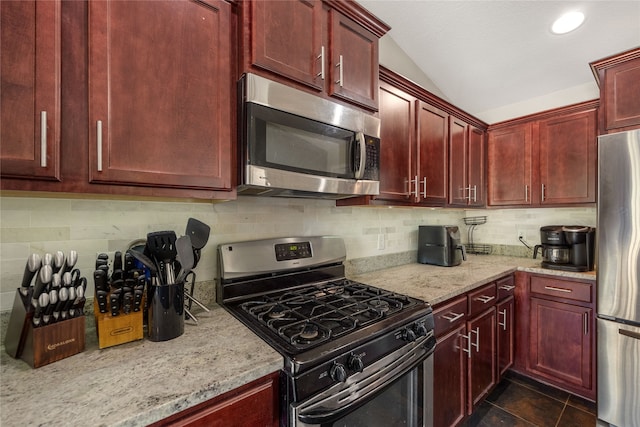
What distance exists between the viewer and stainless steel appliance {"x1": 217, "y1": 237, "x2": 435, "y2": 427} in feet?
2.90

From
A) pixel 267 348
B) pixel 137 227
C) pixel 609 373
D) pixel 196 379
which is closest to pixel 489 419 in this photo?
pixel 609 373

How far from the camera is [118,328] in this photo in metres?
0.92

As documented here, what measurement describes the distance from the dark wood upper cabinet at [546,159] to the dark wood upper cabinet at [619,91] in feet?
1.42

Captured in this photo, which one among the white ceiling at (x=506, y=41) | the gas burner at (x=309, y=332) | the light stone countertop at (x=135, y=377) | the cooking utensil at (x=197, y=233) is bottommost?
the light stone countertop at (x=135, y=377)

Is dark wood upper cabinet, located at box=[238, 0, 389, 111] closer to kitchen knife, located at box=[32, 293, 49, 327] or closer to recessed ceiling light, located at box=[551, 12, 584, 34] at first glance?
kitchen knife, located at box=[32, 293, 49, 327]

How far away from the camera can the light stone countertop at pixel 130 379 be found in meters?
0.61

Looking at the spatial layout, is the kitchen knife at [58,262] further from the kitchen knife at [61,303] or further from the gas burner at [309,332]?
the gas burner at [309,332]

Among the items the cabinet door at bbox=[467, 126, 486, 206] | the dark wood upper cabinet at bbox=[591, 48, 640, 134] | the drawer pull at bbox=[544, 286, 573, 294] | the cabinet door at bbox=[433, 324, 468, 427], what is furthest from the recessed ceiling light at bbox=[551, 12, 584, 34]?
the cabinet door at bbox=[433, 324, 468, 427]

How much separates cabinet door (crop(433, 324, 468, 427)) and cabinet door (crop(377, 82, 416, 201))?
91 centimetres

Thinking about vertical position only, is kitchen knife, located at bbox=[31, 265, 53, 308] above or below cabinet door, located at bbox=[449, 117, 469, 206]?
below

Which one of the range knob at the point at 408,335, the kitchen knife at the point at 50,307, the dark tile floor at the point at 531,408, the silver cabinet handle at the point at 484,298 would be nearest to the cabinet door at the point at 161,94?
the kitchen knife at the point at 50,307

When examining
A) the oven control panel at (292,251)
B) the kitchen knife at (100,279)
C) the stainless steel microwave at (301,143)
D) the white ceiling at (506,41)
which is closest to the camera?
the kitchen knife at (100,279)

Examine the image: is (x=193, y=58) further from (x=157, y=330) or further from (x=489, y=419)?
(x=489, y=419)

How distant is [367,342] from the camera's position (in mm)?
1041
